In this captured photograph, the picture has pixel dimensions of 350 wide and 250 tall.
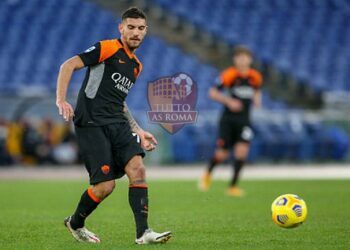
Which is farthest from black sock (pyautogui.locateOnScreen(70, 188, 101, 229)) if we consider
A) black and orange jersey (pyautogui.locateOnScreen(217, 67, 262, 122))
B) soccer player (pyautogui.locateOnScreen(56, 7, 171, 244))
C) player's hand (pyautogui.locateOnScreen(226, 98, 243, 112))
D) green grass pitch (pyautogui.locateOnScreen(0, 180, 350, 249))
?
black and orange jersey (pyautogui.locateOnScreen(217, 67, 262, 122))

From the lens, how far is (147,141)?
7598mm

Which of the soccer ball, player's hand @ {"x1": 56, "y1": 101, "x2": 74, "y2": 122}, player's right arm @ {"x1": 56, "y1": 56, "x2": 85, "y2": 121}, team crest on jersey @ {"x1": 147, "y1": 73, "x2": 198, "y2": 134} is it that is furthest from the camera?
team crest on jersey @ {"x1": 147, "y1": 73, "x2": 198, "y2": 134}

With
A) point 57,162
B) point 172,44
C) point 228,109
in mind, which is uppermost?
point 172,44

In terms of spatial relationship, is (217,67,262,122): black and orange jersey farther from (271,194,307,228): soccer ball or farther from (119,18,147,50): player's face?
(119,18,147,50): player's face

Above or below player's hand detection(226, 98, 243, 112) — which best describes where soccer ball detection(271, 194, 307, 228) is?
below

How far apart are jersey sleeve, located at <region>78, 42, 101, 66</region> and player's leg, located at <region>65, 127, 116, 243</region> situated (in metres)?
0.59

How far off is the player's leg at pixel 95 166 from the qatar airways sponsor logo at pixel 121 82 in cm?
41

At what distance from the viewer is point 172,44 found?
27312mm

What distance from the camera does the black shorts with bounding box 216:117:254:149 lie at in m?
14.1

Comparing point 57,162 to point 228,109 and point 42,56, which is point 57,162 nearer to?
point 42,56

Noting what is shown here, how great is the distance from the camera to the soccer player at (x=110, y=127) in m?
7.28

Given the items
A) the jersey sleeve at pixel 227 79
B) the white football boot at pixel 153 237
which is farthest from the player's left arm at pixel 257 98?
the white football boot at pixel 153 237

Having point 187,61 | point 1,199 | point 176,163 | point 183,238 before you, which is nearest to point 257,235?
point 183,238

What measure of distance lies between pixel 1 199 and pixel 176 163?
9.59 metres
